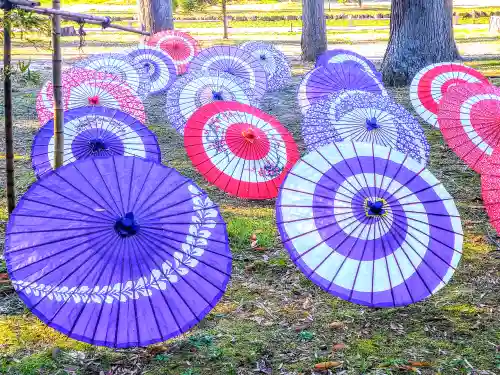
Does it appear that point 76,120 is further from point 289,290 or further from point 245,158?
point 289,290

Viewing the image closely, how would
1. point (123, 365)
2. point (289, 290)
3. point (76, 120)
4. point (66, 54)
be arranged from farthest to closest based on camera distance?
1. point (66, 54)
2. point (76, 120)
3. point (289, 290)
4. point (123, 365)

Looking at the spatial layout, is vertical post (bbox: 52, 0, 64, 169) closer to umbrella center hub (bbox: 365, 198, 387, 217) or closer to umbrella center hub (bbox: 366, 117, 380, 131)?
umbrella center hub (bbox: 365, 198, 387, 217)

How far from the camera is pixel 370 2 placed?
50406mm

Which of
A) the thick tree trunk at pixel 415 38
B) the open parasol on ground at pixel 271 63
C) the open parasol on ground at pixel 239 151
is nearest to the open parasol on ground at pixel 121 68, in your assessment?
the open parasol on ground at pixel 271 63

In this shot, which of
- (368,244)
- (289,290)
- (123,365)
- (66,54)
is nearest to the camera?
(123,365)

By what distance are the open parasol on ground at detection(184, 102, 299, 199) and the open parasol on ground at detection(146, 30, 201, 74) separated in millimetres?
7366

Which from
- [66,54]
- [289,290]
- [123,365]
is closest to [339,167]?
[289,290]

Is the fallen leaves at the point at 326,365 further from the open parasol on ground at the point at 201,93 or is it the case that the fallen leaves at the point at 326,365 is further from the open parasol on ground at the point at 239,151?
Result: the open parasol on ground at the point at 201,93

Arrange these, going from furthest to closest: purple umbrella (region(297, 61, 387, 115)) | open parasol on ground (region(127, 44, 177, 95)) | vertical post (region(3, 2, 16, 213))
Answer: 1. open parasol on ground (region(127, 44, 177, 95))
2. purple umbrella (region(297, 61, 387, 115))
3. vertical post (region(3, 2, 16, 213))

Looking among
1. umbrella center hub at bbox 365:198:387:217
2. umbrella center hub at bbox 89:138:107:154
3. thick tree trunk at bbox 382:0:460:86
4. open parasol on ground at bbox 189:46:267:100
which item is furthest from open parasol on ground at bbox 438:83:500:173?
thick tree trunk at bbox 382:0:460:86

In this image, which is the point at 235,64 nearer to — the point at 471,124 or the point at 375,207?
the point at 471,124

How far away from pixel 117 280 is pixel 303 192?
1350mm

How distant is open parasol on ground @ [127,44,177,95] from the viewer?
1078 cm

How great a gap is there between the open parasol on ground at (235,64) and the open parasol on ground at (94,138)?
4.36 m
